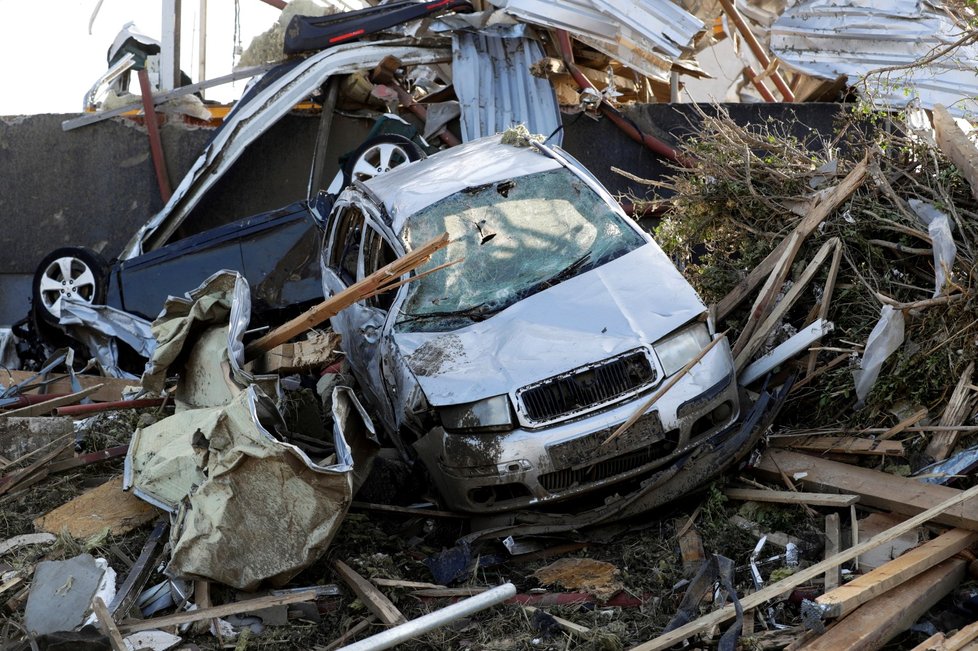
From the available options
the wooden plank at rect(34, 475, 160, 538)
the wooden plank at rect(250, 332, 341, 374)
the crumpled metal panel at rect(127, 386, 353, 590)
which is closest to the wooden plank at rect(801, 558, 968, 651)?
the crumpled metal panel at rect(127, 386, 353, 590)

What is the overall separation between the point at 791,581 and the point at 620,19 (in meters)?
9.20

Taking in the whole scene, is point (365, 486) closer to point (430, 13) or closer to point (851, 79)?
point (430, 13)

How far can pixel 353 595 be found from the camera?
5.60 metres

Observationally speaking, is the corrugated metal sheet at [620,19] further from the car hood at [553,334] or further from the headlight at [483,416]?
the headlight at [483,416]

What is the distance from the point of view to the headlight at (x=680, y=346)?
238 inches

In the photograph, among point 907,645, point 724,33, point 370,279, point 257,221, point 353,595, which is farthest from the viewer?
point 724,33

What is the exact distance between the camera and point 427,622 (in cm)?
461

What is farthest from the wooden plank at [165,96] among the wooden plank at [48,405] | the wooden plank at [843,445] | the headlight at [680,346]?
the wooden plank at [843,445]

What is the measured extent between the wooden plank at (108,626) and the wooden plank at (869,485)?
369 centimetres

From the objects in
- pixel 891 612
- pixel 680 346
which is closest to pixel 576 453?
pixel 680 346

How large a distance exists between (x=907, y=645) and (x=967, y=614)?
0.34m

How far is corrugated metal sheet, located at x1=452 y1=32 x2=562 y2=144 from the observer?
12.6 metres

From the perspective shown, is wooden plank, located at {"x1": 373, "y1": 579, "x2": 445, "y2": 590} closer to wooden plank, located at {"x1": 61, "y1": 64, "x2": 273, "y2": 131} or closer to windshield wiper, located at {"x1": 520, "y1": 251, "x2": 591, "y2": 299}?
windshield wiper, located at {"x1": 520, "y1": 251, "x2": 591, "y2": 299}

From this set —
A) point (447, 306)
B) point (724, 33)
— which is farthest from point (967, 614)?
point (724, 33)
